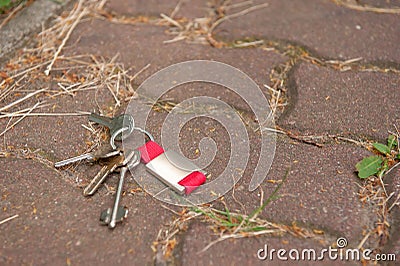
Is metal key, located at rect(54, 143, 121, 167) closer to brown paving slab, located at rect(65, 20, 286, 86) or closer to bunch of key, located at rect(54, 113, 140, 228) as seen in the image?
bunch of key, located at rect(54, 113, 140, 228)

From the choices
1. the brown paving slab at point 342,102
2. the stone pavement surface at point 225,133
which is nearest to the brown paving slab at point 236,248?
the stone pavement surface at point 225,133

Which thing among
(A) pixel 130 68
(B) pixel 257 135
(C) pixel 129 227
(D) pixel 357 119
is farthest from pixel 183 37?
(C) pixel 129 227

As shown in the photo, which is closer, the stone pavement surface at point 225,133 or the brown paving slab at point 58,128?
the stone pavement surface at point 225,133

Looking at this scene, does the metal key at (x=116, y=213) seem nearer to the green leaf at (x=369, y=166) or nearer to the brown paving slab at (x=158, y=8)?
the green leaf at (x=369, y=166)

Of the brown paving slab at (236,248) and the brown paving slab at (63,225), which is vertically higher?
the brown paving slab at (63,225)

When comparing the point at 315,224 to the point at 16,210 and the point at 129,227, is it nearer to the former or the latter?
the point at 129,227

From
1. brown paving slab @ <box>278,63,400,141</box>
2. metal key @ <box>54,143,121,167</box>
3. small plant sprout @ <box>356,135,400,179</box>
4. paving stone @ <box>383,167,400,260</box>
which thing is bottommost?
paving stone @ <box>383,167,400,260</box>

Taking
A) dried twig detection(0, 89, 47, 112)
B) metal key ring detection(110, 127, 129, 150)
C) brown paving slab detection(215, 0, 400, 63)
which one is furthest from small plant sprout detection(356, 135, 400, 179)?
dried twig detection(0, 89, 47, 112)
